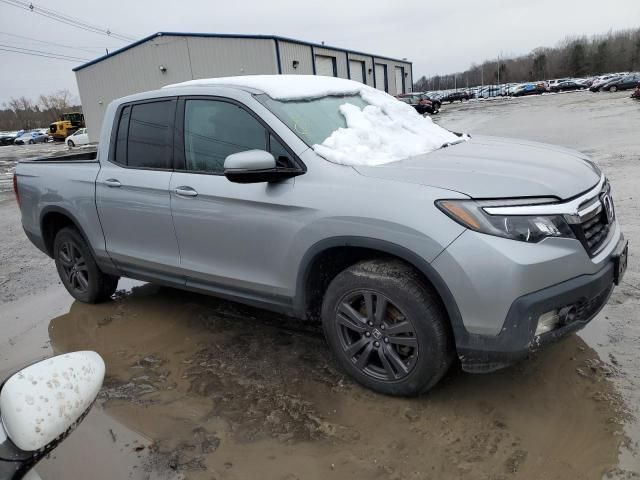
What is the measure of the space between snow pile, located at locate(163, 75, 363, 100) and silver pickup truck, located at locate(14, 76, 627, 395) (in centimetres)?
2

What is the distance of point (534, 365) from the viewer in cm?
322

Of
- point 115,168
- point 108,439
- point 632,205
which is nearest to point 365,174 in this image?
point 108,439

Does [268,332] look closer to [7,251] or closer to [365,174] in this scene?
[365,174]

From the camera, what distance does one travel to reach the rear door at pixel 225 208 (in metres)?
3.17

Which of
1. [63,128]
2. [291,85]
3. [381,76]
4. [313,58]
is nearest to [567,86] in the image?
[381,76]

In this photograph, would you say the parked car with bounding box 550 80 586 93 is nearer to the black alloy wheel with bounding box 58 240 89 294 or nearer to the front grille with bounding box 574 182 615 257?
the front grille with bounding box 574 182 615 257

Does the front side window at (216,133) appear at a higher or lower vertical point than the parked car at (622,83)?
higher

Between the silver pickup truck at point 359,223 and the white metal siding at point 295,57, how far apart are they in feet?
93.6

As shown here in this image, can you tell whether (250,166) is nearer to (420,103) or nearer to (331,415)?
(331,415)

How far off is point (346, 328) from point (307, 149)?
1.09 meters

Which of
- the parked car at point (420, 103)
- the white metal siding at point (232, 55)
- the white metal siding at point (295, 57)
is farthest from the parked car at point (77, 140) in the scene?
the parked car at point (420, 103)

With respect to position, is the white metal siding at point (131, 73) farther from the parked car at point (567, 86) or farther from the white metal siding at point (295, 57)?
the parked car at point (567, 86)

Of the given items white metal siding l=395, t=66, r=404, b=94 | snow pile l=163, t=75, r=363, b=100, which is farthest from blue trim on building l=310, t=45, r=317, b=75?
snow pile l=163, t=75, r=363, b=100

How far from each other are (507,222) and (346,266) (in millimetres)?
1047
